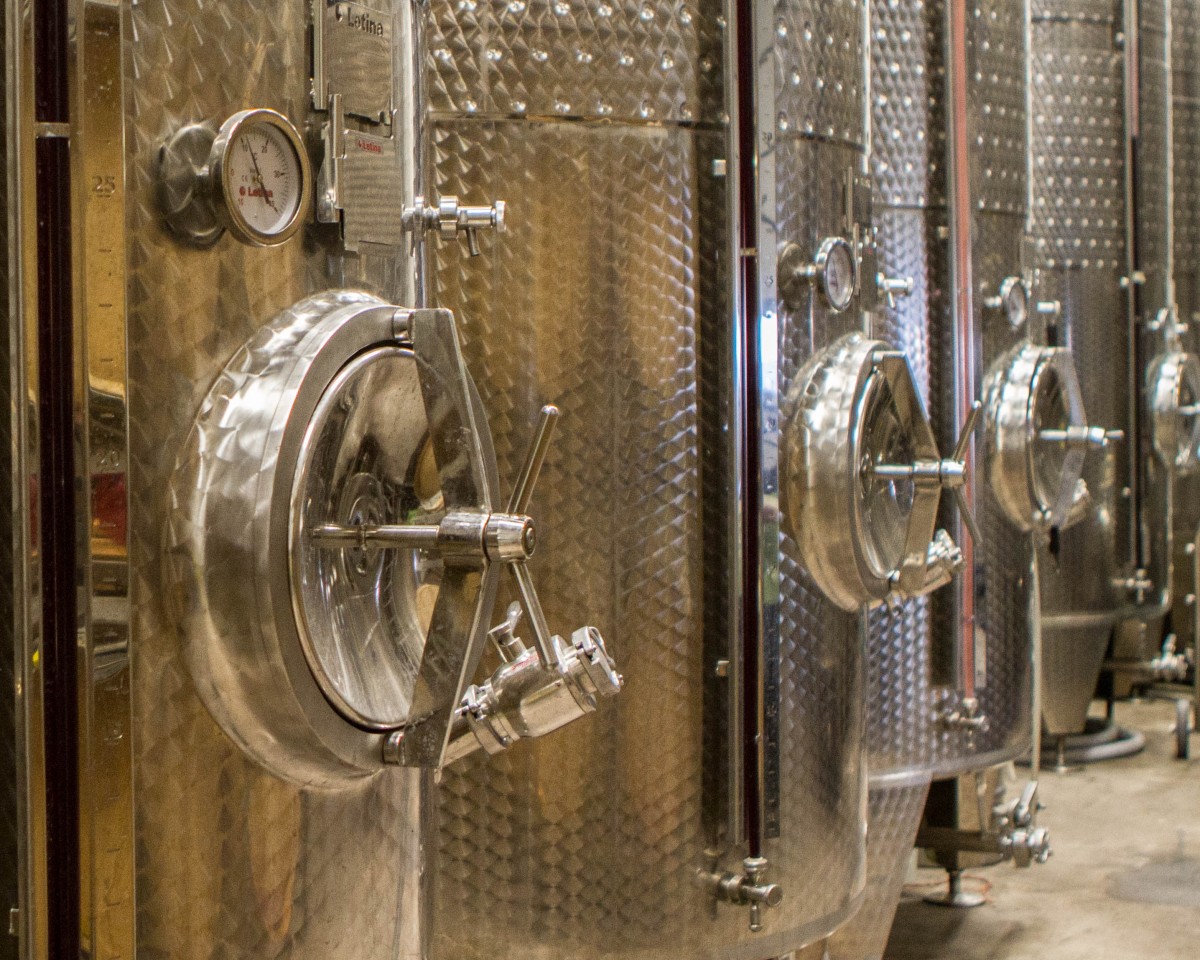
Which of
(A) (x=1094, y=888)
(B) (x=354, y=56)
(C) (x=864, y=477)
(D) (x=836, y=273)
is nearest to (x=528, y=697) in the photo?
(B) (x=354, y=56)

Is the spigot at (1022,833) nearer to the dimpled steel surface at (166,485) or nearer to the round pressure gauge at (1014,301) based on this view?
the round pressure gauge at (1014,301)

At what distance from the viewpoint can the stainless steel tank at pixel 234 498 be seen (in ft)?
5.08

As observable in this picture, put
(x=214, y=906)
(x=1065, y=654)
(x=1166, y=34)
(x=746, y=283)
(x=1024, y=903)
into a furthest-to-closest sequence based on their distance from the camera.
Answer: (x=1166, y=34)
(x=1065, y=654)
(x=1024, y=903)
(x=746, y=283)
(x=214, y=906)

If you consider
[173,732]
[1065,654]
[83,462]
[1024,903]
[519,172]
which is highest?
[519,172]

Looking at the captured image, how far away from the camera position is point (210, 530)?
1.62 m

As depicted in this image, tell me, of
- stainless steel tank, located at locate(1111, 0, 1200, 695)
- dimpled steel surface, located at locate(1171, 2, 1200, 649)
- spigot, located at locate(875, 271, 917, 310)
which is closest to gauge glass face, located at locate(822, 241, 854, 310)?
spigot, located at locate(875, 271, 917, 310)

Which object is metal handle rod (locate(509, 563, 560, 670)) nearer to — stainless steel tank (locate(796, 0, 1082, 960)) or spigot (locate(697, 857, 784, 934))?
spigot (locate(697, 857, 784, 934))

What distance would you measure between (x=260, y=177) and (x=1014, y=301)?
3156mm

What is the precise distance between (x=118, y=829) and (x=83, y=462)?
1.20 feet

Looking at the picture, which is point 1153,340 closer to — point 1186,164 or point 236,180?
point 1186,164

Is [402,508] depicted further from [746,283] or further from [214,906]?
[746,283]

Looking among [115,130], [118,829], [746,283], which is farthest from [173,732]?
[746,283]

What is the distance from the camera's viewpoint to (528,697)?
189 cm

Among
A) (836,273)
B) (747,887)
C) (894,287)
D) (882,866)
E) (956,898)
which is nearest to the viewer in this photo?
(747,887)
